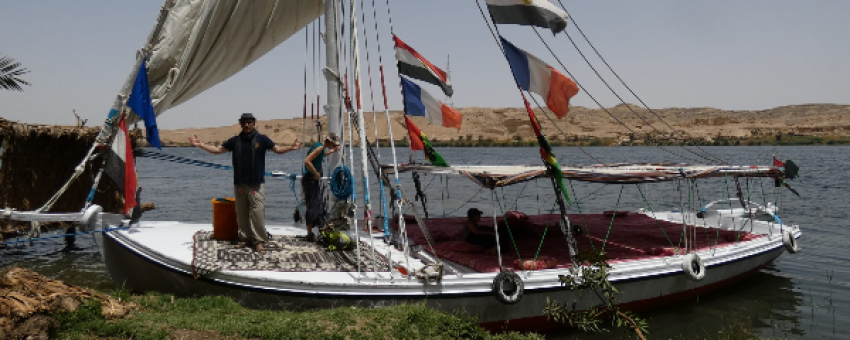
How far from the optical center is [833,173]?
131 ft

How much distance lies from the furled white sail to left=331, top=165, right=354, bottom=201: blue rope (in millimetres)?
2825

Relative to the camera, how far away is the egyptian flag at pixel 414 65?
11.5 m

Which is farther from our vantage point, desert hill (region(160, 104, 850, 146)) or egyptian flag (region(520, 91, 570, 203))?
desert hill (region(160, 104, 850, 146))

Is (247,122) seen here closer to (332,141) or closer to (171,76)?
(332,141)

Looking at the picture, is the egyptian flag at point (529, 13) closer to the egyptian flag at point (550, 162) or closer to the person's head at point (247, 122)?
the egyptian flag at point (550, 162)

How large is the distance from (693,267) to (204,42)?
8893mm

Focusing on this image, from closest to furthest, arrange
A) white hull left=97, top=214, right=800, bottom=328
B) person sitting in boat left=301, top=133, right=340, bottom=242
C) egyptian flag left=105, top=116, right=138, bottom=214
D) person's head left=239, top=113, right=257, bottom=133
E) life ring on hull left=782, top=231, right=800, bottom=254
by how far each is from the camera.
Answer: white hull left=97, top=214, right=800, bottom=328
person's head left=239, top=113, right=257, bottom=133
egyptian flag left=105, top=116, right=138, bottom=214
person sitting in boat left=301, top=133, right=340, bottom=242
life ring on hull left=782, top=231, right=800, bottom=254

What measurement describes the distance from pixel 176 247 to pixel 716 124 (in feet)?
405

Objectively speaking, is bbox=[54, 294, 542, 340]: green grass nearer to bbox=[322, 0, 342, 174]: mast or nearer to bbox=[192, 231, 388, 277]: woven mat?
bbox=[192, 231, 388, 277]: woven mat

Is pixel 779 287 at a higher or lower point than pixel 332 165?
lower

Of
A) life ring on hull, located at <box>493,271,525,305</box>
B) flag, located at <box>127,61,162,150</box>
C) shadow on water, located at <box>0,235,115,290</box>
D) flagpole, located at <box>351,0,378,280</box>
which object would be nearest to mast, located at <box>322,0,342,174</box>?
flagpole, located at <box>351,0,378,280</box>

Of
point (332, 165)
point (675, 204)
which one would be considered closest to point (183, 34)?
point (332, 165)

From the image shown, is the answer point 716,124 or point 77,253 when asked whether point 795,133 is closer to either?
point 716,124

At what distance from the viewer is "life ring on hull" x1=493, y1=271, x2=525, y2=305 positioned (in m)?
8.30
